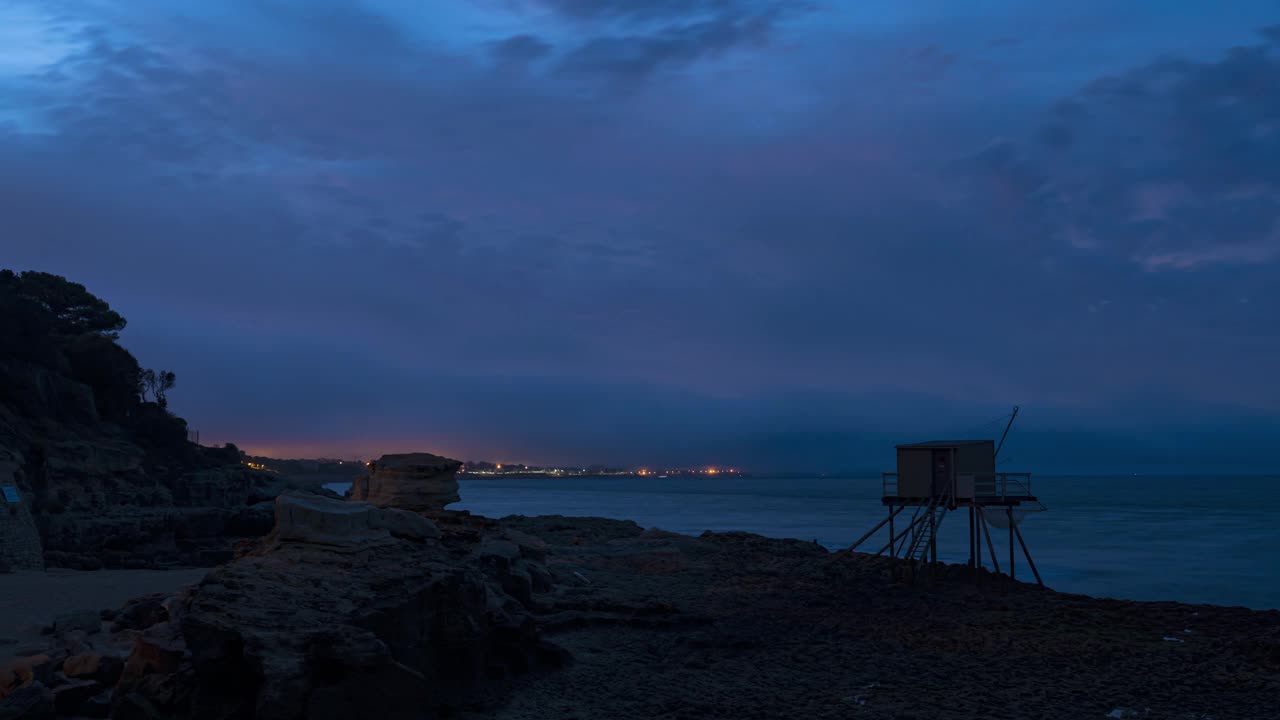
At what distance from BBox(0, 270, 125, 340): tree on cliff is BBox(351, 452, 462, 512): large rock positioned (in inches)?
1904

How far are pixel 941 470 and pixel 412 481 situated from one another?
16.5 metres

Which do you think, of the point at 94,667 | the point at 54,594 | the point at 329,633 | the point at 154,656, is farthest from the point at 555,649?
the point at 54,594

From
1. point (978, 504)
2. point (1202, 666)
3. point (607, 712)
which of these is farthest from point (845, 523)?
point (607, 712)

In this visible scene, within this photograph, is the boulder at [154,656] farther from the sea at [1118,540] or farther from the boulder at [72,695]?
the sea at [1118,540]

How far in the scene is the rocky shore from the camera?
9.60 metres

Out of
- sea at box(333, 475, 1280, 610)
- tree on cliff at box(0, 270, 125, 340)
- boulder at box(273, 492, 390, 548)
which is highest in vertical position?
tree on cliff at box(0, 270, 125, 340)

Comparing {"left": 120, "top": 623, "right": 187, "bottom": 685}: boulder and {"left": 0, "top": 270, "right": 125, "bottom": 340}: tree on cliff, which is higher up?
{"left": 0, "top": 270, "right": 125, "bottom": 340}: tree on cliff

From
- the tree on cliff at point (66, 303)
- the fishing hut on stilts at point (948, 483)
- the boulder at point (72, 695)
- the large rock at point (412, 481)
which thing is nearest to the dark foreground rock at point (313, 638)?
the boulder at point (72, 695)

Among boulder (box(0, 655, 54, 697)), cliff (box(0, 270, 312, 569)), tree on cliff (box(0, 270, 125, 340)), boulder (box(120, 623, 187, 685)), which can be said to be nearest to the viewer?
boulder (box(120, 623, 187, 685))

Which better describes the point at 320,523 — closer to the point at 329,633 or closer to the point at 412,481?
the point at 329,633

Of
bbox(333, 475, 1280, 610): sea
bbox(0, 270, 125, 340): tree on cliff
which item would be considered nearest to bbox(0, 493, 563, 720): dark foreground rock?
bbox(333, 475, 1280, 610): sea

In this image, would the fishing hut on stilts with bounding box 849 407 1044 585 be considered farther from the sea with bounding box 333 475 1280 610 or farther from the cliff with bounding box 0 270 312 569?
the cliff with bounding box 0 270 312 569

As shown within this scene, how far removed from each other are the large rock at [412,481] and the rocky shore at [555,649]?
33.1 inches

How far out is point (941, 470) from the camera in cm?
2783
